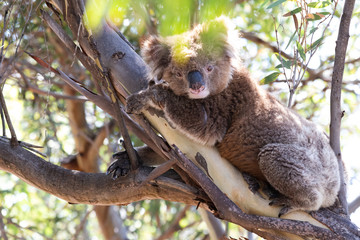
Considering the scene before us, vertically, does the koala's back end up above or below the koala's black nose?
below

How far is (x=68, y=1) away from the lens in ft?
7.07

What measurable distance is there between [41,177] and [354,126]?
4.68 meters

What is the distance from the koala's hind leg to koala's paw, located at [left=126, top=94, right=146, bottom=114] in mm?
779

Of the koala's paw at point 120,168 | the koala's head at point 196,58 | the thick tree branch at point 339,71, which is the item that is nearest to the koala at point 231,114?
the koala's head at point 196,58

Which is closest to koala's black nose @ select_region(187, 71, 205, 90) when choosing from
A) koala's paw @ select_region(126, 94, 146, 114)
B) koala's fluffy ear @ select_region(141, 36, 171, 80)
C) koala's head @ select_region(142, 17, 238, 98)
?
koala's head @ select_region(142, 17, 238, 98)

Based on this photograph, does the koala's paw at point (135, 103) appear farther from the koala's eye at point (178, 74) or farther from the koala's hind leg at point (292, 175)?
the koala's hind leg at point (292, 175)

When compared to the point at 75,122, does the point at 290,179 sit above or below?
below

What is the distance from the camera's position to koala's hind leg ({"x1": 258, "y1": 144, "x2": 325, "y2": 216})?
234 cm

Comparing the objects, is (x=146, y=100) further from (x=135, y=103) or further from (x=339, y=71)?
(x=339, y=71)

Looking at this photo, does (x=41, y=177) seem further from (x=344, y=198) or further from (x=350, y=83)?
(x=350, y=83)

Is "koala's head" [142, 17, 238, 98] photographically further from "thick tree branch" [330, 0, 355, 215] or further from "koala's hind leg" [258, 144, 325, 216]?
"thick tree branch" [330, 0, 355, 215]

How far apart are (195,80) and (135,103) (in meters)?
0.46

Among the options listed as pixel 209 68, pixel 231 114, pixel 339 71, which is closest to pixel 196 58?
pixel 209 68

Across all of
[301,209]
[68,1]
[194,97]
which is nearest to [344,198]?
[301,209]
